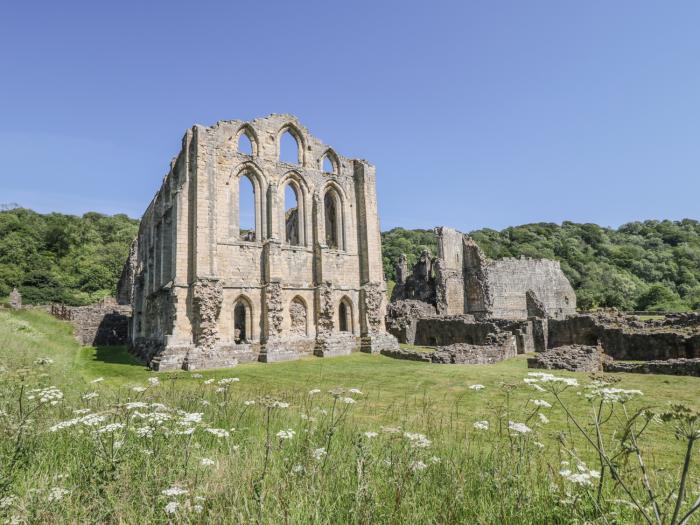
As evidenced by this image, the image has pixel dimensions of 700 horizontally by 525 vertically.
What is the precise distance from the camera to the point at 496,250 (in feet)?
290

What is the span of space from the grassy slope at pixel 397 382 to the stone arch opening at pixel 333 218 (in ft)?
23.2

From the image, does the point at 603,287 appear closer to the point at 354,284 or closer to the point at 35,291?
the point at 354,284

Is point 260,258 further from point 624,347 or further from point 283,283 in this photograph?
point 624,347

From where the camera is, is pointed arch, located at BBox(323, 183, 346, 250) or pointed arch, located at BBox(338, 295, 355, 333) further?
pointed arch, located at BBox(323, 183, 346, 250)

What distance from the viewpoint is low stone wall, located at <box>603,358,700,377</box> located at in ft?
39.9

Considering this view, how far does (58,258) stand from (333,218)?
59.3 metres

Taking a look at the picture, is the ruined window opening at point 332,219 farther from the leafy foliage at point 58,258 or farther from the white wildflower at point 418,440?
the leafy foliage at point 58,258

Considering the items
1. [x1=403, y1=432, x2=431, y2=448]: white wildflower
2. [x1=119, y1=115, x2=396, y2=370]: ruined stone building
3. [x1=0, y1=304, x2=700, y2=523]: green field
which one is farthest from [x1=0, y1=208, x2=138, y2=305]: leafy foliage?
[x1=403, y1=432, x2=431, y2=448]: white wildflower

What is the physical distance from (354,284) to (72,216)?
77795 mm

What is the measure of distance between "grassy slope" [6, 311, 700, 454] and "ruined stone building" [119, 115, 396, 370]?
6.68 ft

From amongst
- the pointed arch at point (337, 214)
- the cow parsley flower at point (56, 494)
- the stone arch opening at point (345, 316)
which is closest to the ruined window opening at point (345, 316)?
the stone arch opening at point (345, 316)

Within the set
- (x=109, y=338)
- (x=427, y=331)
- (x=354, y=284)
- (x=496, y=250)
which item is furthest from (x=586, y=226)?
(x=109, y=338)

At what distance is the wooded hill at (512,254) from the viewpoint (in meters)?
56.5

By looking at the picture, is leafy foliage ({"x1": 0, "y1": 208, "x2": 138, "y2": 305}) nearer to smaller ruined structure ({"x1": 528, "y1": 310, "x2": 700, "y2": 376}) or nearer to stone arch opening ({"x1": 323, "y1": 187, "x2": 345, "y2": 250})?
stone arch opening ({"x1": 323, "y1": 187, "x2": 345, "y2": 250})
